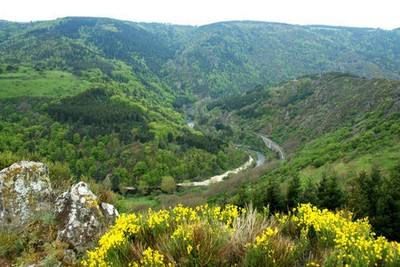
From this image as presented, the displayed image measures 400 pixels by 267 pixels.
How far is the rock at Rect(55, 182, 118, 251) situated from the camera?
10648mm

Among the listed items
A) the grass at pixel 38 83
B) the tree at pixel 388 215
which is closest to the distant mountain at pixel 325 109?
the tree at pixel 388 215

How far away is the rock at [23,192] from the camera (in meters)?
12.9

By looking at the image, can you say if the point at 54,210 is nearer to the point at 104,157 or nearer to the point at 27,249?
the point at 27,249

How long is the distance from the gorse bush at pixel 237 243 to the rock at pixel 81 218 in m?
3.78

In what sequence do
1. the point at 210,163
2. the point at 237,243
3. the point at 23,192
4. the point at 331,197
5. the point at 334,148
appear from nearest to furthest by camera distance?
the point at 237,243 < the point at 23,192 < the point at 331,197 < the point at 334,148 < the point at 210,163

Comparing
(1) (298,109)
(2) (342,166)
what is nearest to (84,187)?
(2) (342,166)

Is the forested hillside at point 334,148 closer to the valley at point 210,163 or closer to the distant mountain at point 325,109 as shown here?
the distant mountain at point 325,109

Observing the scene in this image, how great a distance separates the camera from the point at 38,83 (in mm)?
166250

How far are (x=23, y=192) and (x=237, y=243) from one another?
1049 centimetres

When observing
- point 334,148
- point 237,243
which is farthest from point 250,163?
point 237,243

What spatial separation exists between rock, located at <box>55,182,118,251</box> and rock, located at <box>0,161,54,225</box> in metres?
2.19

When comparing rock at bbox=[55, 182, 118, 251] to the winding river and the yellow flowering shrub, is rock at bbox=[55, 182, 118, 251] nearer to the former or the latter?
the yellow flowering shrub

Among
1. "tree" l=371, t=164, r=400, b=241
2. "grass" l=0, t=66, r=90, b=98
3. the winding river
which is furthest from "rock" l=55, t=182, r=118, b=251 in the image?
"grass" l=0, t=66, r=90, b=98

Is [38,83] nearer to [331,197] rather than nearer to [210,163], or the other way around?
[210,163]
